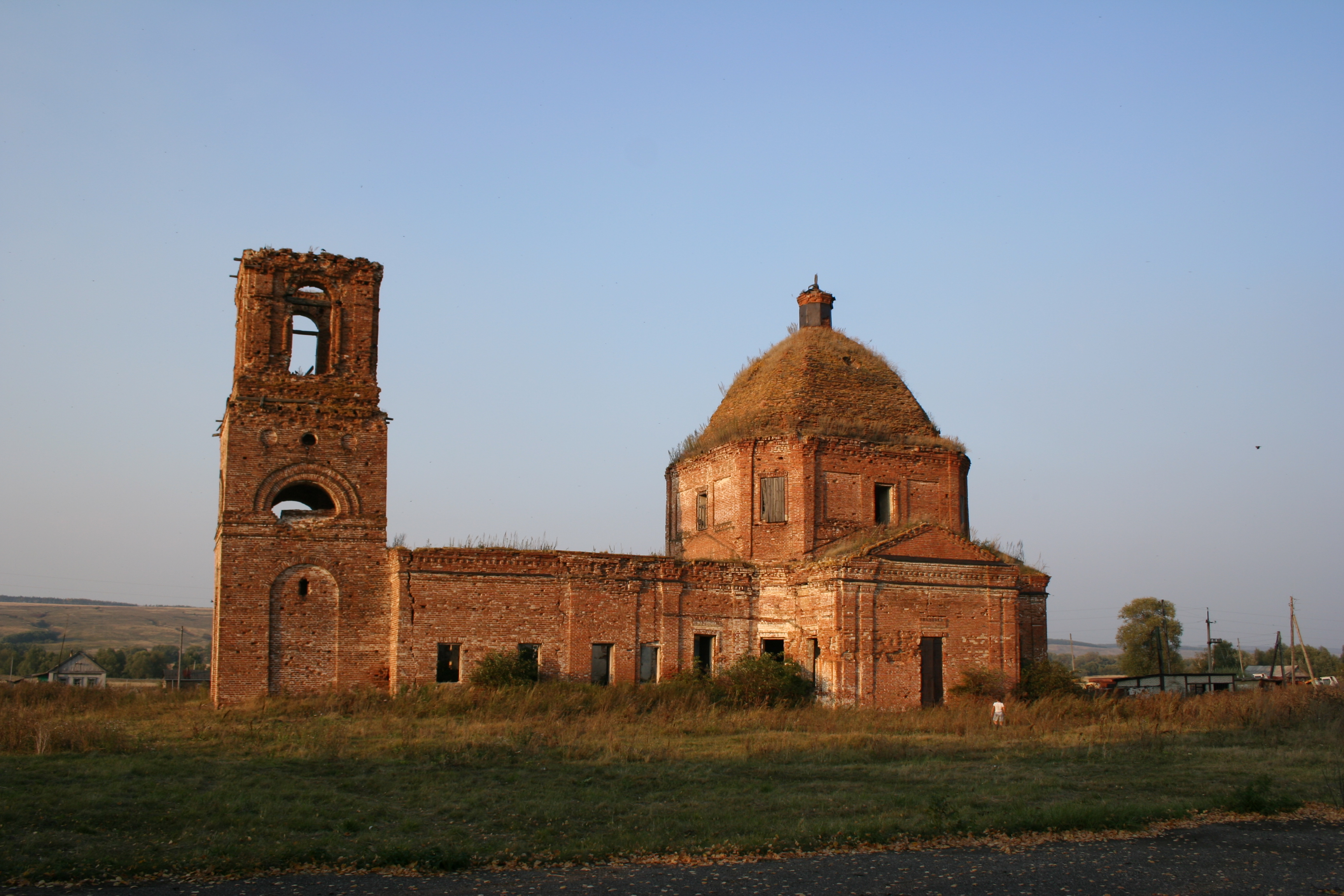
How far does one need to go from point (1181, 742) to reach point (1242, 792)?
20.1 ft

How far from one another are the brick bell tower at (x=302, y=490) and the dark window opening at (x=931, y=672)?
36.7ft

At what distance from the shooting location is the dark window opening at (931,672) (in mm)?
22969

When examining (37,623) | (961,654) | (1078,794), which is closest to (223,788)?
(1078,794)

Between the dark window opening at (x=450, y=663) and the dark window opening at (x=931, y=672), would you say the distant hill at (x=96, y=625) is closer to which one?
the dark window opening at (x=450, y=663)

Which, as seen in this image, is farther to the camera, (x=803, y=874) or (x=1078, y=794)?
(x=1078, y=794)

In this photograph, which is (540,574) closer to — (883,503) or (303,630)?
(303,630)

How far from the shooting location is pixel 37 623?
114438mm

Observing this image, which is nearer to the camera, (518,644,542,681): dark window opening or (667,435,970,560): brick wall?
(518,644,542,681): dark window opening

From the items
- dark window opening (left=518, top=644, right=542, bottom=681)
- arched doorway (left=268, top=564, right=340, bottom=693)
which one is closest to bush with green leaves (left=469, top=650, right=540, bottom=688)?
dark window opening (left=518, top=644, right=542, bottom=681)

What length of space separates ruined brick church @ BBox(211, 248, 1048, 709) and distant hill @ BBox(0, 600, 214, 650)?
75760 mm

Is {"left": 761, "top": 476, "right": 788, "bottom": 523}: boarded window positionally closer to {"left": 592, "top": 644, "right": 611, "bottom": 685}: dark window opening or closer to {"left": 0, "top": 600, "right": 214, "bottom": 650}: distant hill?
{"left": 592, "top": 644, "right": 611, "bottom": 685}: dark window opening

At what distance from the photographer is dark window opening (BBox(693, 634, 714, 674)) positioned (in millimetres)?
24578

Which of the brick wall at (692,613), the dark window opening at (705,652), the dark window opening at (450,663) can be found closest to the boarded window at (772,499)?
the brick wall at (692,613)

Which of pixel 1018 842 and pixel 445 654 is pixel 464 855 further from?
pixel 445 654
